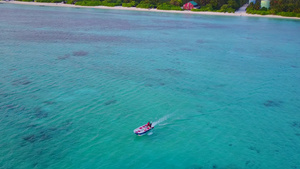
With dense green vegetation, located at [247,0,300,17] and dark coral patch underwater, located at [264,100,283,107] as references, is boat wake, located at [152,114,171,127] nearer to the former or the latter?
dark coral patch underwater, located at [264,100,283,107]

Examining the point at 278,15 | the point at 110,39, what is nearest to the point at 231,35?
the point at 110,39

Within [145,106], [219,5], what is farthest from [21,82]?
[219,5]

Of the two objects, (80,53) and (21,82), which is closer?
(21,82)

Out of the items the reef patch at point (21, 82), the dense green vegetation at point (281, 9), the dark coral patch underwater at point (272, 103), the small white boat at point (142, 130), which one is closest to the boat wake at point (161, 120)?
the small white boat at point (142, 130)

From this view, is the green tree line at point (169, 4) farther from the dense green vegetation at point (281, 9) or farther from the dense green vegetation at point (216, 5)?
the dense green vegetation at point (281, 9)

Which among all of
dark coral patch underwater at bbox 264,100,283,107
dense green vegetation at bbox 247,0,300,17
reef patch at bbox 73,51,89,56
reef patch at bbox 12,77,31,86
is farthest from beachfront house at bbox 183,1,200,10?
reef patch at bbox 12,77,31,86

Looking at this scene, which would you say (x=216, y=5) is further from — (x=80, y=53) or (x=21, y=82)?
(x=21, y=82)

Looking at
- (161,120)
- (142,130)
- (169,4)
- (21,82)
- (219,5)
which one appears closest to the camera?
(142,130)
